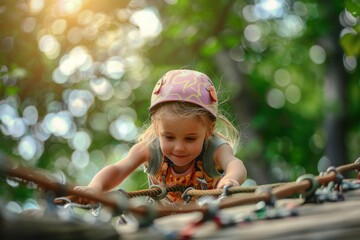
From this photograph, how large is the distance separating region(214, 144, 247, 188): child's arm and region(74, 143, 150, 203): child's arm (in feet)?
1.57

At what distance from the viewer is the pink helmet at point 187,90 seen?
388 centimetres

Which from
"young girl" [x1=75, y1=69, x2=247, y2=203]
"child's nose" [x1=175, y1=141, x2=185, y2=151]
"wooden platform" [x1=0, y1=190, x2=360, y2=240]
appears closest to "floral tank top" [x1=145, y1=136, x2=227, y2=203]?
"young girl" [x1=75, y1=69, x2=247, y2=203]

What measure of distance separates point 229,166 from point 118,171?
707 millimetres

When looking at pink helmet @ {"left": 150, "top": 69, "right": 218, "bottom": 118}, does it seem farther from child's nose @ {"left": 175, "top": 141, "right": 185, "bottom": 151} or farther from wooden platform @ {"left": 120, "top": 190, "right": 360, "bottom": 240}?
wooden platform @ {"left": 120, "top": 190, "right": 360, "bottom": 240}

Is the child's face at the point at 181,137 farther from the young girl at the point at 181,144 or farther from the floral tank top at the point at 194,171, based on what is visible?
the floral tank top at the point at 194,171

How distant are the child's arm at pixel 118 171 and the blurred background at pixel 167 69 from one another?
53 centimetres

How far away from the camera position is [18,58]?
583cm

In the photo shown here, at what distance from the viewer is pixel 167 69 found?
11.6 metres

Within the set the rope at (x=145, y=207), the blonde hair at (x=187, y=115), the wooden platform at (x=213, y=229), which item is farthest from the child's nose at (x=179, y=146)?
the wooden platform at (x=213, y=229)

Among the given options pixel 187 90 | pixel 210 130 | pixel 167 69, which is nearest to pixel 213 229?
pixel 187 90

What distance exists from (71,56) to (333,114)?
16.4 ft

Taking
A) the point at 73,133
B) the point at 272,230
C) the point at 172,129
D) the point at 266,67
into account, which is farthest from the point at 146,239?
the point at 266,67

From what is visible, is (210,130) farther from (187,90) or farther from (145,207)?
(145,207)

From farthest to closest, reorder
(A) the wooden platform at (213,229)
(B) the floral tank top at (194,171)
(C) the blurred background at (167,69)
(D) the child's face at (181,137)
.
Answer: (C) the blurred background at (167,69) → (B) the floral tank top at (194,171) → (D) the child's face at (181,137) → (A) the wooden platform at (213,229)
